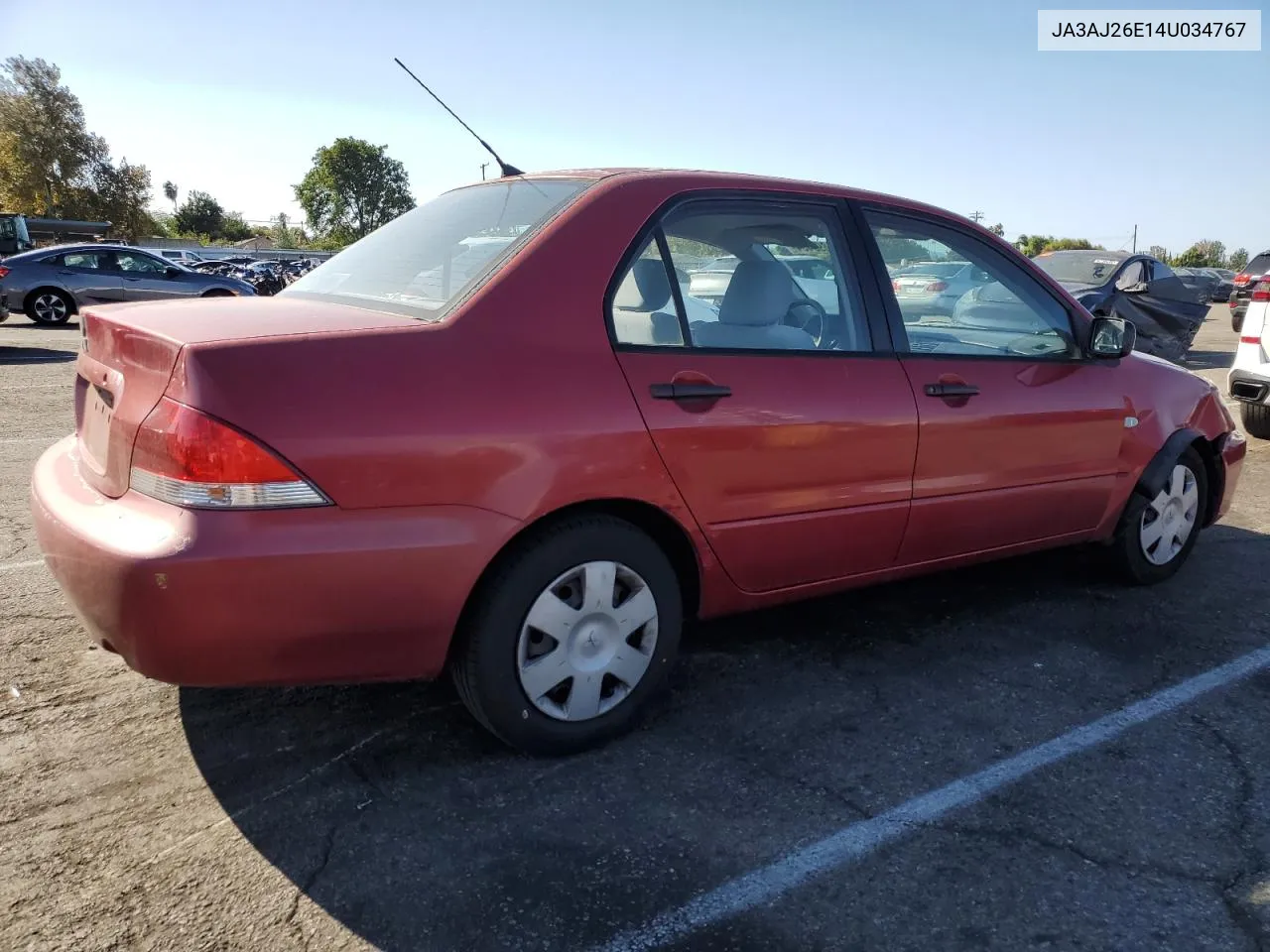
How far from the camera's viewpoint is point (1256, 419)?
8.04m

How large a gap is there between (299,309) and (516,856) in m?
1.59

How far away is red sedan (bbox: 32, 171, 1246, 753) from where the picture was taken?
2270 mm

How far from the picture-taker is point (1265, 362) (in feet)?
23.3

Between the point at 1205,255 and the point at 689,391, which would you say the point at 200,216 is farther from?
the point at 689,391

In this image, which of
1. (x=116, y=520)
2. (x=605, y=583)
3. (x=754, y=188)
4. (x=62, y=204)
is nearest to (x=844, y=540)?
(x=605, y=583)

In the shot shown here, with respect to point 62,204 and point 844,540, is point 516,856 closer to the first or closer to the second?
point 844,540

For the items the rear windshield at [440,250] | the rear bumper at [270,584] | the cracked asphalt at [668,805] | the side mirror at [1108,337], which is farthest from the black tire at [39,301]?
the side mirror at [1108,337]

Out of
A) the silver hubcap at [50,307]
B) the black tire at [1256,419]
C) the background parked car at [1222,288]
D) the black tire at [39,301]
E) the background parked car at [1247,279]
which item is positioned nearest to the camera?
the black tire at [1256,419]

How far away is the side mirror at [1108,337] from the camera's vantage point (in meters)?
3.90

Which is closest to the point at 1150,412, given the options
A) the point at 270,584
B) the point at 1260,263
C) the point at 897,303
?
the point at 897,303

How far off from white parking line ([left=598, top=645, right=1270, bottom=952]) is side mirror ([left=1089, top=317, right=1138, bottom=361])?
1305mm

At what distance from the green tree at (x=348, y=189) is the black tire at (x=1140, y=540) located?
402 feet

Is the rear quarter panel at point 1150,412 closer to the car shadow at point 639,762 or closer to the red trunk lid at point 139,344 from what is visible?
the car shadow at point 639,762

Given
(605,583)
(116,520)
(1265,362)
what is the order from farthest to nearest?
(1265,362), (605,583), (116,520)
